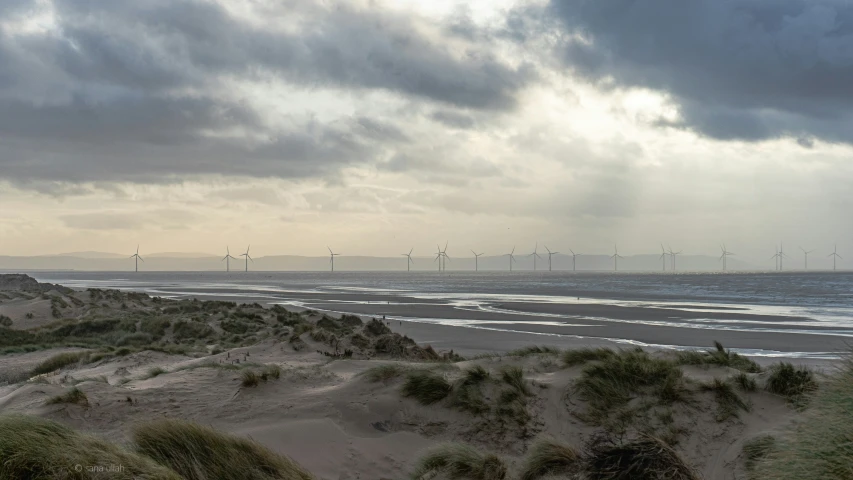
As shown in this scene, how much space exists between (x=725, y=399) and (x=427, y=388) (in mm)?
4875

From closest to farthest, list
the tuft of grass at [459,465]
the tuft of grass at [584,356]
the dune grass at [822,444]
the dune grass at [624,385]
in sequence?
the dune grass at [822,444]
the tuft of grass at [459,465]
the dune grass at [624,385]
the tuft of grass at [584,356]

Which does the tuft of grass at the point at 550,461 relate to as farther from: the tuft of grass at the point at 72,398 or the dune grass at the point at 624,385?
the tuft of grass at the point at 72,398

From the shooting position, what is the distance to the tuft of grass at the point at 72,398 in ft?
32.8

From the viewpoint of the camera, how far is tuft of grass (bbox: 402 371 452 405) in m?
10.5

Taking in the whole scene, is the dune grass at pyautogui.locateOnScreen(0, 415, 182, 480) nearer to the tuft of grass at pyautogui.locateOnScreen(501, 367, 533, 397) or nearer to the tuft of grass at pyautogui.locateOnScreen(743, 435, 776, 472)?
the tuft of grass at pyautogui.locateOnScreen(501, 367, 533, 397)

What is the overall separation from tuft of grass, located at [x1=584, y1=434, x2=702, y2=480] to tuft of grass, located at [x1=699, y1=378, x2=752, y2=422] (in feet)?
10.6

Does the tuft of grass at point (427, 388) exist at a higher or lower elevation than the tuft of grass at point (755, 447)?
higher

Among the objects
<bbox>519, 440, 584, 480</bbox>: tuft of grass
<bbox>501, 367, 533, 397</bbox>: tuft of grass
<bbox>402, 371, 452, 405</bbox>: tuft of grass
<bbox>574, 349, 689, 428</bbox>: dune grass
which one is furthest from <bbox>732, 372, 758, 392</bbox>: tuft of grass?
<bbox>402, 371, 452, 405</bbox>: tuft of grass

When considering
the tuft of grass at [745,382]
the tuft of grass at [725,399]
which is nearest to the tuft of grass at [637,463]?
the tuft of grass at [725,399]

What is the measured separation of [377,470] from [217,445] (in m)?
2.33

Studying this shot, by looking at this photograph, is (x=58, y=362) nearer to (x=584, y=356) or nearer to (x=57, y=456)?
(x=57, y=456)

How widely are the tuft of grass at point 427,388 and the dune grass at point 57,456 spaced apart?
504cm

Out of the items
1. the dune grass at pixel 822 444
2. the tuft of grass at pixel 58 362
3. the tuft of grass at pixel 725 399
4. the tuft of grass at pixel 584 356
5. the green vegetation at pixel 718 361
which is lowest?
the tuft of grass at pixel 58 362

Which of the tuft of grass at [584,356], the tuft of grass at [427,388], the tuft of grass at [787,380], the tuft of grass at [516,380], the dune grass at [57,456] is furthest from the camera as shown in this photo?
the tuft of grass at [584,356]
